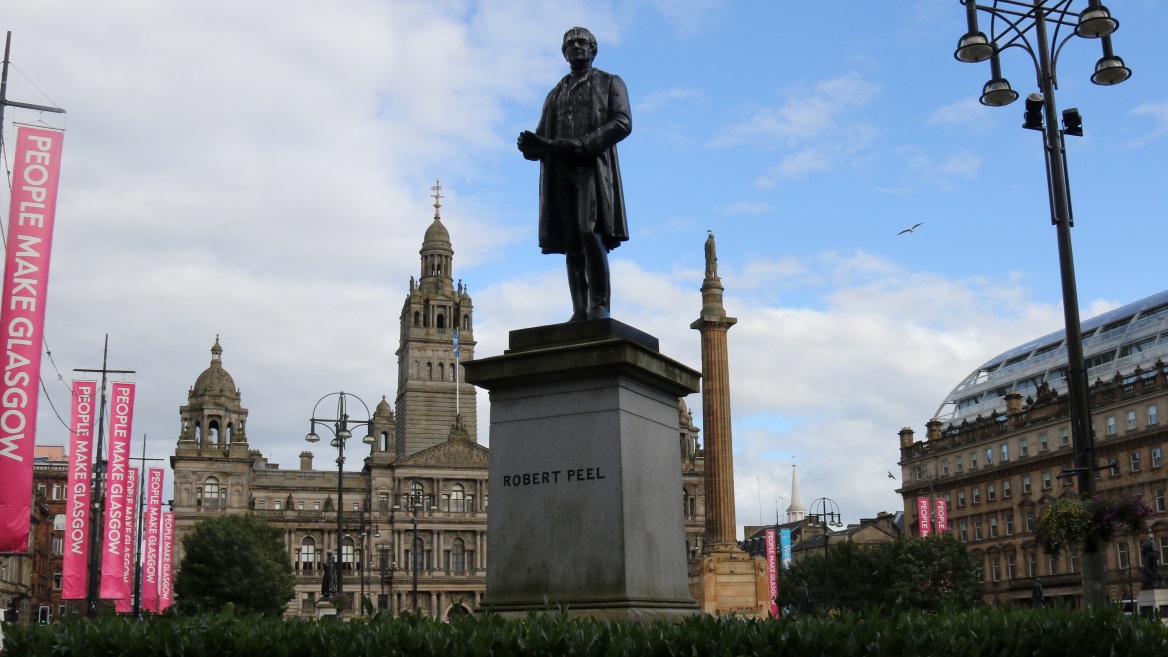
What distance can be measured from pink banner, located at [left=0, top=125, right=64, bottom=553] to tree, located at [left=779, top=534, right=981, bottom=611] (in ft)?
165

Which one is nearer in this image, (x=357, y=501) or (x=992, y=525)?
(x=992, y=525)

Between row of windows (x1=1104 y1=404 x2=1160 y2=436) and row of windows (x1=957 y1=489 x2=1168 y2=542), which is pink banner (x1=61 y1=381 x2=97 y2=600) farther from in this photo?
row of windows (x1=957 y1=489 x2=1168 y2=542)

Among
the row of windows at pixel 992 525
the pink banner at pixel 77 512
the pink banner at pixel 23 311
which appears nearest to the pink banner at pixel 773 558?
the row of windows at pixel 992 525

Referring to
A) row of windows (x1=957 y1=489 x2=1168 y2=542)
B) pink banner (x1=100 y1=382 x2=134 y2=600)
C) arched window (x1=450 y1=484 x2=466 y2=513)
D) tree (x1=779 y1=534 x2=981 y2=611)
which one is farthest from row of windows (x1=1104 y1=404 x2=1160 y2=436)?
arched window (x1=450 y1=484 x2=466 y2=513)

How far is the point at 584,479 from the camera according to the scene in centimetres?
938

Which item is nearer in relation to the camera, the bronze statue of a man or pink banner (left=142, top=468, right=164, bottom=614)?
the bronze statue of a man

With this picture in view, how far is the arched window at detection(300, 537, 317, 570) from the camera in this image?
12099cm

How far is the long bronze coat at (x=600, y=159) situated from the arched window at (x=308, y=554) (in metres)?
116

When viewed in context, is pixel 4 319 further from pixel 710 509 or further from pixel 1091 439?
pixel 710 509

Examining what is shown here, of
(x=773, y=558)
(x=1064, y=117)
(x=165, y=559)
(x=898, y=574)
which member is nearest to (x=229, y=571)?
(x=165, y=559)

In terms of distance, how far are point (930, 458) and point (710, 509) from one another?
40.5 metres

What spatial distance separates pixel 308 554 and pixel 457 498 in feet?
52.9

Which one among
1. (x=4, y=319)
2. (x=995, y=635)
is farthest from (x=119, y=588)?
(x=995, y=635)

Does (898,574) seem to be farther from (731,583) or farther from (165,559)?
(165,559)
